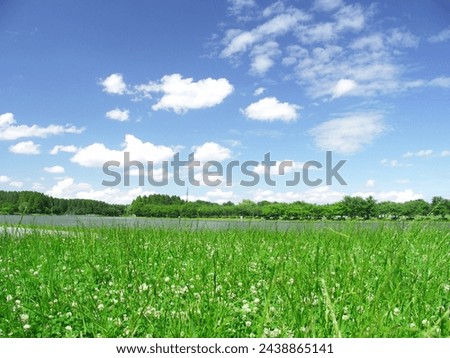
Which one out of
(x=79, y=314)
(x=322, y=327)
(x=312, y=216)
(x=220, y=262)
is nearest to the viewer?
Answer: (x=322, y=327)

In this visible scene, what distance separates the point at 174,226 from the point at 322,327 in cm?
848

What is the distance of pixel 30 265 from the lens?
694cm

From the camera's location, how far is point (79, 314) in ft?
12.9

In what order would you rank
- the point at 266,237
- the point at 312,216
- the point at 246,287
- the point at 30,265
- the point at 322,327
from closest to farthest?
the point at 322,327 < the point at 246,287 < the point at 30,265 < the point at 266,237 < the point at 312,216

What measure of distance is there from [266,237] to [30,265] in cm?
539
